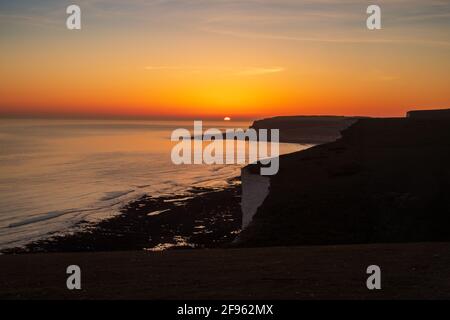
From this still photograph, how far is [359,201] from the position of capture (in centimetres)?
2767

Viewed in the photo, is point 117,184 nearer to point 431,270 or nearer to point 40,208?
point 40,208

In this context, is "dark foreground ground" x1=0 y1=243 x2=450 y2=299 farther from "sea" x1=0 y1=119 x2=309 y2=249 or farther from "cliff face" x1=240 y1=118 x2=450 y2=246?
"sea" x1=0 y1=119 x2=309 y2=249

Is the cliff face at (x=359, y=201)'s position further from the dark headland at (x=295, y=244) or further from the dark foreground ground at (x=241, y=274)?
the dark foreground ground at (x=241, y=274)

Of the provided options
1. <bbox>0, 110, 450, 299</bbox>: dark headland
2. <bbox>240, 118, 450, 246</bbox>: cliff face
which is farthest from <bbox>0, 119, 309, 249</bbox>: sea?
<bbox>240, 118, 450, 246</bbox>: cliff face

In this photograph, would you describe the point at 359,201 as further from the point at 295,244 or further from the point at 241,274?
the point at 241,274

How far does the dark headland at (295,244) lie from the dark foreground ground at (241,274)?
0.09 ft

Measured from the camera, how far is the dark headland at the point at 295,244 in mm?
11438

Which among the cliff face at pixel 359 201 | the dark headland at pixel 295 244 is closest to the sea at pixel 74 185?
the dark headland at pixel 295 244

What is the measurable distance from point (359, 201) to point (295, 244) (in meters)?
8.06

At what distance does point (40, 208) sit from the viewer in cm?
3078

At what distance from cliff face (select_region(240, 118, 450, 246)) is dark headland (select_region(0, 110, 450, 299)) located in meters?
0.06

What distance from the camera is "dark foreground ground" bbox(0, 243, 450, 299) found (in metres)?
10.9
